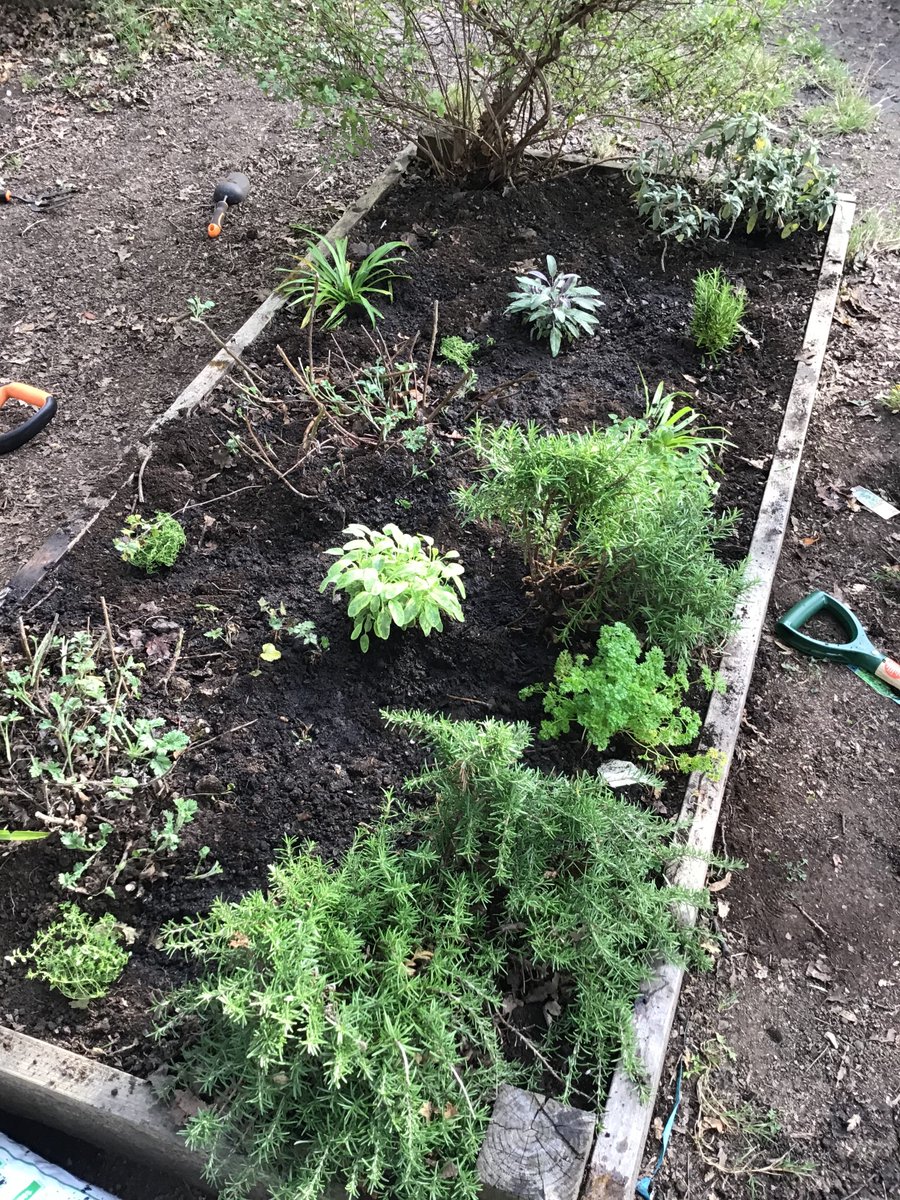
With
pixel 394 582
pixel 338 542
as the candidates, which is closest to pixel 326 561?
pixel 338 542

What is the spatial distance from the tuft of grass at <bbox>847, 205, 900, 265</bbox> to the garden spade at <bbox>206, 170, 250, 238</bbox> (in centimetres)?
329

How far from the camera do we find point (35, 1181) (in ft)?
6.32

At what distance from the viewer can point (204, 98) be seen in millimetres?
5746

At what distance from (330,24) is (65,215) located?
216 cm

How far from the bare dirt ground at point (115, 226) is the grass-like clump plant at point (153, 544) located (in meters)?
0.42

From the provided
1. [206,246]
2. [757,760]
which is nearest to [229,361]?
[206,246]

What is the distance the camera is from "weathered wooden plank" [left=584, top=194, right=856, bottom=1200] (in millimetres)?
1845

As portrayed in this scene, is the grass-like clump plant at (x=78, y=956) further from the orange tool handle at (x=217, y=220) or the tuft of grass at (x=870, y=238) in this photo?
the tuft of grass at (x=870, y=238)

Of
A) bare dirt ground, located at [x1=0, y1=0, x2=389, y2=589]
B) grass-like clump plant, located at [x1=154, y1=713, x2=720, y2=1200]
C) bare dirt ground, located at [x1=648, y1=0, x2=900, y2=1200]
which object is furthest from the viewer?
bare dirt ground, located at [x1=0, y1=0, x2=389, y2=589]

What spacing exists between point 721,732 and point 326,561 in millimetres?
1428

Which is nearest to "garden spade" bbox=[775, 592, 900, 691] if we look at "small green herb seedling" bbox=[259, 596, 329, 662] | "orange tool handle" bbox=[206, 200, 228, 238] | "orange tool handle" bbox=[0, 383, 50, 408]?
"small green herb seedling" bbox=[259, 596, 329, 662]

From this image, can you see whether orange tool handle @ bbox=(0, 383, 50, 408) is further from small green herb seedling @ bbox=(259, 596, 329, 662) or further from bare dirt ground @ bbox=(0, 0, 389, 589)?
small green herb seedling @ bbox=(259, 596, 329, 662)

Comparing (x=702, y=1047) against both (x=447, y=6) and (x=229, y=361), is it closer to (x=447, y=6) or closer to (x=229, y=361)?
(x=229, y=361)

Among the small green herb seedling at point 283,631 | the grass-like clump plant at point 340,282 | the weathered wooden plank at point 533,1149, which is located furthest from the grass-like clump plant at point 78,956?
the grass-like clump plant at point 340,282
